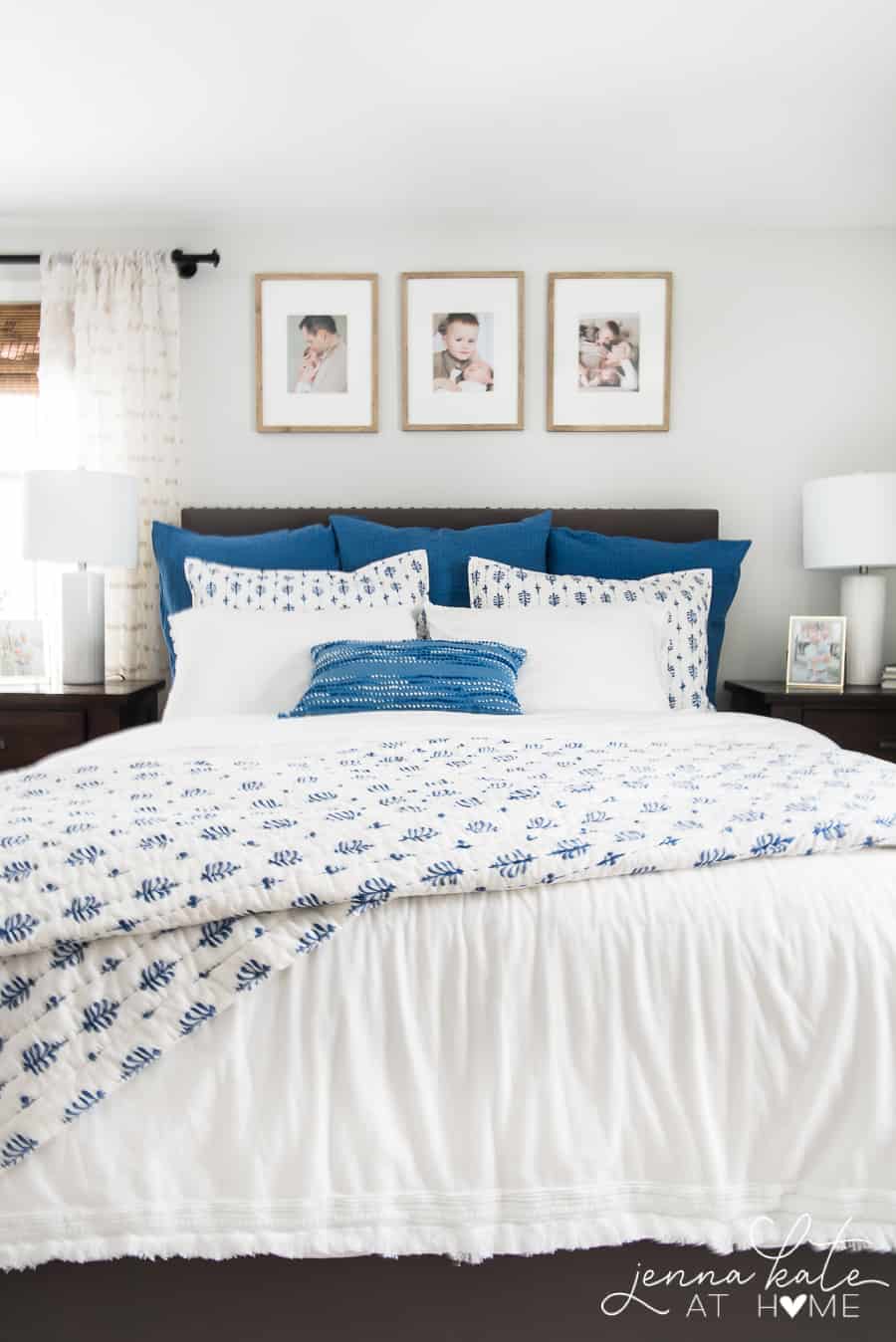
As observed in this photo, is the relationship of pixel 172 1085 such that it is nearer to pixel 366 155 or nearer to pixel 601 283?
pixel 366 155

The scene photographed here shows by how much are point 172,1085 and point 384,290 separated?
10.1 ft

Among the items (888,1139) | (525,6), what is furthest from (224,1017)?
(525,6)

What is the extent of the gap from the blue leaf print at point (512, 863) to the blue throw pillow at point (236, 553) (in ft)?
7.29

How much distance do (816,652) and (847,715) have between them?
30 centimetres

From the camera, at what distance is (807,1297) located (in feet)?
3.79

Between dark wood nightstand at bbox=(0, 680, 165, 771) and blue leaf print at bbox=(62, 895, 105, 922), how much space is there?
200 cm

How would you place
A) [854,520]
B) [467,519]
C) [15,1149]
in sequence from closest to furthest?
[15,1149]
[854,520]
[467,519]

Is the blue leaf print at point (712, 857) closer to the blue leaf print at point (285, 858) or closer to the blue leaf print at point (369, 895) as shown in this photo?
the blue leaf print at point (369, 895)

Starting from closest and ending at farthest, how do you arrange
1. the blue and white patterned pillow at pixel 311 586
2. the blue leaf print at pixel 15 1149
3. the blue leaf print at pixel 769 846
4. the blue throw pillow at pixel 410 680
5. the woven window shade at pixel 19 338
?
the blue leaf print at pixel 15 1149 → the blue leaf print at pixel 769 846 → the blue throw pillow at pixel 410 680 → the blue and white patterned pillow at pixel 311 586 → the woven window shade at pixel 19 338

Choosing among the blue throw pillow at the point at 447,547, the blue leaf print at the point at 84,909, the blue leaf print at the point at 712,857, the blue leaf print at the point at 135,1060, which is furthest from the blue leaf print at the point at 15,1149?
the blue throw pillow at the point at 447,547

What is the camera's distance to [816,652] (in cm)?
327

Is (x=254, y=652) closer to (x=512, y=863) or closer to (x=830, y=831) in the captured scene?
(x=512, y=863)

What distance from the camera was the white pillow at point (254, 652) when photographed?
8.68 feet

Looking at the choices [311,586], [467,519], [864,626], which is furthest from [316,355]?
[864,626]
